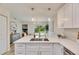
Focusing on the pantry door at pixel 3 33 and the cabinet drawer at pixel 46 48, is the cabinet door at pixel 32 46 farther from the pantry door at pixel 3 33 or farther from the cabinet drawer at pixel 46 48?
the pantry door at pixel 3 33

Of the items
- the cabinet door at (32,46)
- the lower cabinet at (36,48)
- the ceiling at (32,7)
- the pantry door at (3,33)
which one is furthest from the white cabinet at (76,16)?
the pantry door at (3,33)

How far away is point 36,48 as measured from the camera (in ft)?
10.9

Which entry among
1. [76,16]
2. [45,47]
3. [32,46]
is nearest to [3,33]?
[32,46]

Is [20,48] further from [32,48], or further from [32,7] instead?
[32,7]

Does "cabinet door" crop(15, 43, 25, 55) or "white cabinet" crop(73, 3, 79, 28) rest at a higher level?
"white cabinet" crop(73, 3, 79, 28)

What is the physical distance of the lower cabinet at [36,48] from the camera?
10.8 ft

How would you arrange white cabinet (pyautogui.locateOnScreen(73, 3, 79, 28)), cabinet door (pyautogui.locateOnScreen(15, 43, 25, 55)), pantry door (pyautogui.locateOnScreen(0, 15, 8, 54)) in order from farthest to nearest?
pantry door (pyautogui.locateOnScreen(0, 15, 8, 54)) < cabinet door (pyautogui.locateOnScreen(15, 43, 25, 55)) < white cabinet (pyautogui.locateOnScreen(73, 3, 79, 28))

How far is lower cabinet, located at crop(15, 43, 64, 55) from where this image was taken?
10.8 ft

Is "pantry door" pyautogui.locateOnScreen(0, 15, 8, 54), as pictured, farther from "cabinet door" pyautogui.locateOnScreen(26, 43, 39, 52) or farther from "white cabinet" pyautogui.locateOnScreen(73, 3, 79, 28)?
"white cabinet" pyautogui.locateOnScreen(73, 3, 79, 28)

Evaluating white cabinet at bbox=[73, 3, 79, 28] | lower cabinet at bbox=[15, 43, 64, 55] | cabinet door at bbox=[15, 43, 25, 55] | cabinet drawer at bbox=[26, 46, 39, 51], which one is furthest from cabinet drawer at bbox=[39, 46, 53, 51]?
white cabinet at bbox=[73, 3, 79, 28]

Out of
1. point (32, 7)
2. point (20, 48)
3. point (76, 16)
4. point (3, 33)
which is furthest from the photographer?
point (3, 33)
